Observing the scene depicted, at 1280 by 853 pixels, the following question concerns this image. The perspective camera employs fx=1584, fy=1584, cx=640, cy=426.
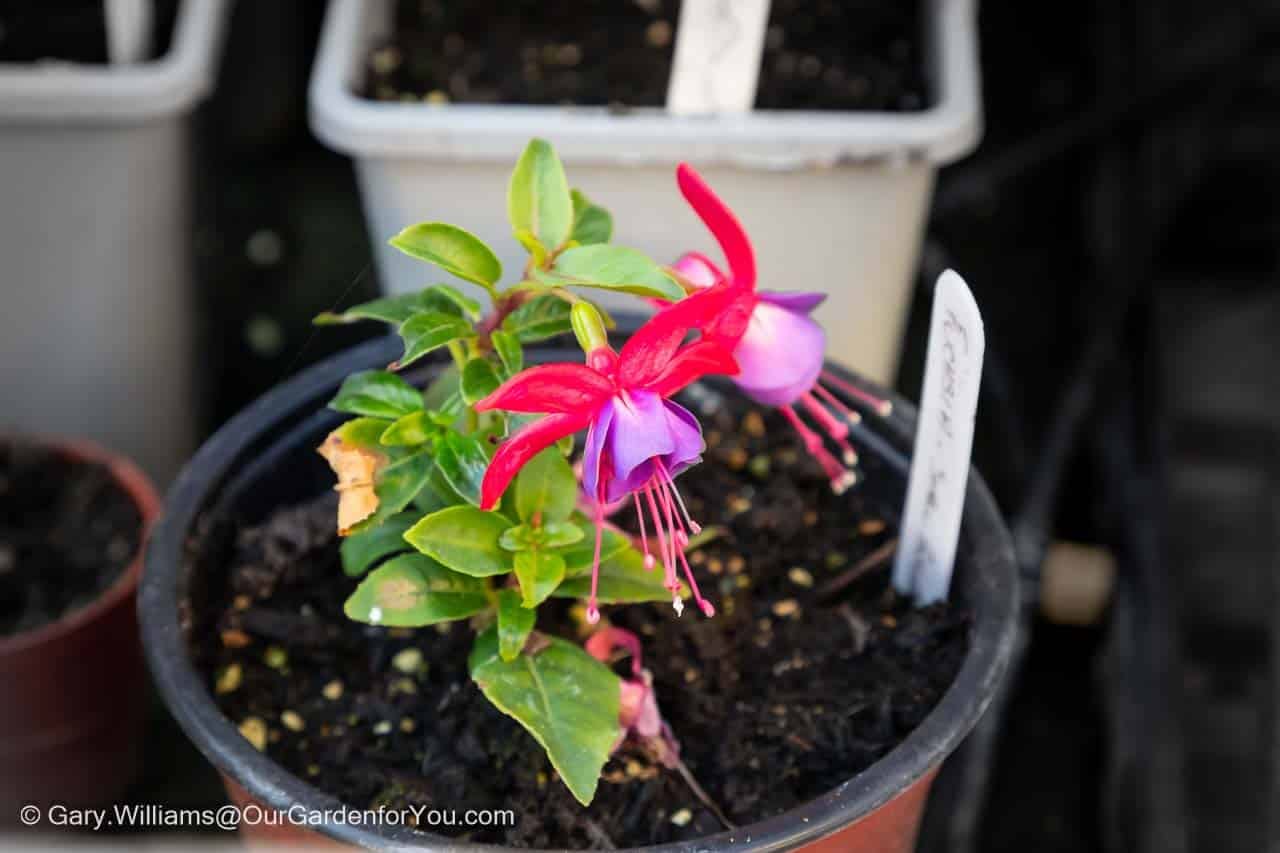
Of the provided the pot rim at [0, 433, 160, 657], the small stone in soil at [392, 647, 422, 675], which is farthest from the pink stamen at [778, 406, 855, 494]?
the pot rim at [0, 433, 160, 657]

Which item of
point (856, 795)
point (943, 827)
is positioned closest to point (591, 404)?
point (856, 795)

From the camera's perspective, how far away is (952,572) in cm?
82

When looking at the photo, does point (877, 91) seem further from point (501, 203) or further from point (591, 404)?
point (591, 404)

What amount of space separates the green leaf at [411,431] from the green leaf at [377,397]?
0.4 inches

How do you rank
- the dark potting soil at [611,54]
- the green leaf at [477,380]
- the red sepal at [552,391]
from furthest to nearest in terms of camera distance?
1. the dark potting soil at [611,54]
2. the green leaf at [477,380]
3. the red sepal at [552,391]

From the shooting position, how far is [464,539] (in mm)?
702

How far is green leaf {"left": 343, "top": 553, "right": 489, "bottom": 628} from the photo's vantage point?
2.34 feet

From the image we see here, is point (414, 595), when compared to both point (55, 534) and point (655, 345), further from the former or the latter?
point (55, 534)

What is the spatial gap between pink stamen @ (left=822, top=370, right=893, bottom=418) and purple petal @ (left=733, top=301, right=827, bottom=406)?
81mm

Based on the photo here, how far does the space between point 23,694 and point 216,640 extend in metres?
0.25

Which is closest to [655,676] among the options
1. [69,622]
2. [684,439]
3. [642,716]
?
[642,716]

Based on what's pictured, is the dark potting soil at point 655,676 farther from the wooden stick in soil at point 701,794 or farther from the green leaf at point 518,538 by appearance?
the green leaf at point 518,538

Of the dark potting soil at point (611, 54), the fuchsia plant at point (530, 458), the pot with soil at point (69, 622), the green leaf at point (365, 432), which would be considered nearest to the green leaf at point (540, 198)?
the fuchsia plant at point (530, 458)

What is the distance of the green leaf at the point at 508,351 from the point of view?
2.25 feet
